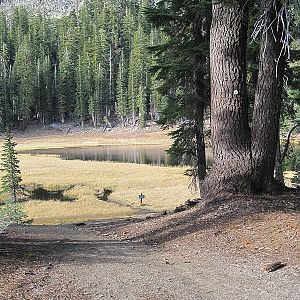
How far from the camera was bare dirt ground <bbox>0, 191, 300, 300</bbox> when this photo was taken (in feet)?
16.7

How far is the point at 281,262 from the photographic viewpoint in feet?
A: 19.5

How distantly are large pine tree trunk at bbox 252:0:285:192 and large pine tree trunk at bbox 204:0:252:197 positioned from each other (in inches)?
7.9

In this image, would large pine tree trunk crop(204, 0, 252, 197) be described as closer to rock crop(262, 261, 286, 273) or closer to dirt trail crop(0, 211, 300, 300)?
dirt trail crop(0, 211, 300, 300)

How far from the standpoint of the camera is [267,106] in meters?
9.06

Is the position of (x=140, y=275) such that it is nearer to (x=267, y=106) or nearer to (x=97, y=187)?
(x=267, y=106)

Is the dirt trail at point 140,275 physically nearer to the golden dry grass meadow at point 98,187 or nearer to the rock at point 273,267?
the rock at point 273,267

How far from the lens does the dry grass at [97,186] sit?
28.1m

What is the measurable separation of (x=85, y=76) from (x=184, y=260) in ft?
352

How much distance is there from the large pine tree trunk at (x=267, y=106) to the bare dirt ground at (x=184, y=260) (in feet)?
2.35

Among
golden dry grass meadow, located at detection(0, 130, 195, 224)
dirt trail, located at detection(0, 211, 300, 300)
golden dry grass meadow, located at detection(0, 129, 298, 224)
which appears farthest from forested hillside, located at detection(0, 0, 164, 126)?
dirt trail, located at detection(0, 211, 300, 300)

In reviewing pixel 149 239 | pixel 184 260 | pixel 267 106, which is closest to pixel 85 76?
pixel 267 106

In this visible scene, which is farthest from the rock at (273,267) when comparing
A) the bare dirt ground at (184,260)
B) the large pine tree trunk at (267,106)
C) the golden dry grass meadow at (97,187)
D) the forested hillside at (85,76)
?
the forested hillside at (85,76)

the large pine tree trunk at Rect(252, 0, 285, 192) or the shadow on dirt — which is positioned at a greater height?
the large pine tree trunk at Rect(252, 0, 285, 192)

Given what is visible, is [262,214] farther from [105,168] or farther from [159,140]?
[159,140]
